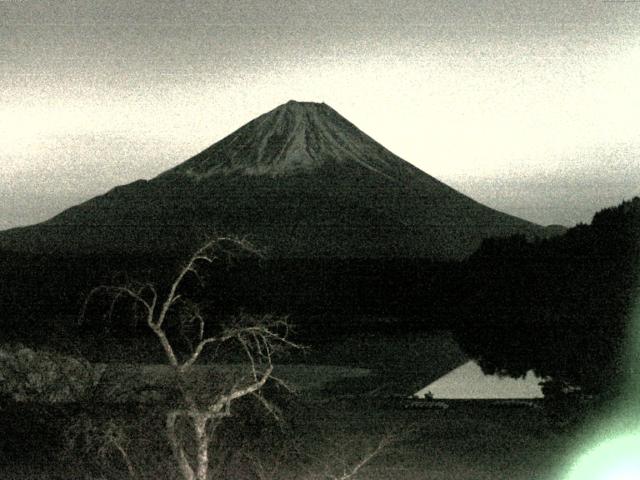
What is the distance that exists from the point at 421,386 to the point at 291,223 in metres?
89.3

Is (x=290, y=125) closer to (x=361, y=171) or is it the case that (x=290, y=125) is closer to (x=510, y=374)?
(x=361, y=171)

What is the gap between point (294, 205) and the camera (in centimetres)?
11619

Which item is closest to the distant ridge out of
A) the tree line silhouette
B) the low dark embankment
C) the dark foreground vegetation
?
the low dark embankment

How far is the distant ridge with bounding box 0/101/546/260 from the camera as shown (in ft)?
339

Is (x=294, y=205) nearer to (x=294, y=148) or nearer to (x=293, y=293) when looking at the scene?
(x=294, y=148)

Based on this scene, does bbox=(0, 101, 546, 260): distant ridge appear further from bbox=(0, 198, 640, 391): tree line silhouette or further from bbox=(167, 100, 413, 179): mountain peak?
bbox=(0, 198, 640, 391): tree line silhouette

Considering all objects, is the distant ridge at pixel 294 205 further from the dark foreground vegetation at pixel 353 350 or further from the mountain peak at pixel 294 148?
the dark foreground vegetation at pixel 353 350

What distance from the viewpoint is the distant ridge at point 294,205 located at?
10338 cm

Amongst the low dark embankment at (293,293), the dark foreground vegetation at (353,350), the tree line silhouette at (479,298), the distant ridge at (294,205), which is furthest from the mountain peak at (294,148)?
the tree line silhouette at (479,298)

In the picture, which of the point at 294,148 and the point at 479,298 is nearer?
the point at 479,298

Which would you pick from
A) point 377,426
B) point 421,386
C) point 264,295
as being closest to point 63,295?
point 264,295

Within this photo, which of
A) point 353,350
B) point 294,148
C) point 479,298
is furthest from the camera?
point 294,148

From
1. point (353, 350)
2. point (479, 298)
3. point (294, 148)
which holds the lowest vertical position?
point (479, 298)

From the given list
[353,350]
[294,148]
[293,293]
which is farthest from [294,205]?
[353,350]
